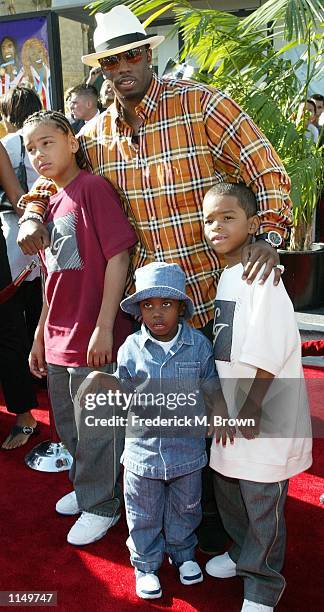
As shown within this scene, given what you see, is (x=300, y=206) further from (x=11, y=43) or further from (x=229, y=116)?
(x=11, y=43)

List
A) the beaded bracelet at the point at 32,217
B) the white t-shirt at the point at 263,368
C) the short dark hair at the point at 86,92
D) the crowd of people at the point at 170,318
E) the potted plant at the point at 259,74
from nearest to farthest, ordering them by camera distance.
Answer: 1. the white t-shirt at the point at 263,368
2. the crowd of people at the point at 170,318
3. the beaded bracelet at the point at 32,217
4. the potted plant at the point at 259,74
5. the short dark hair at the point at 86,92

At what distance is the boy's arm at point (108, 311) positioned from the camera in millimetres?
2201

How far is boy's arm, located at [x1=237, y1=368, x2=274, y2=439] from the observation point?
1.81 m

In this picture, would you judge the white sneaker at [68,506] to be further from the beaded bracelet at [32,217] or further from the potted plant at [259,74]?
the potted plant at [259,74]

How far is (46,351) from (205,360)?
0.74 meters

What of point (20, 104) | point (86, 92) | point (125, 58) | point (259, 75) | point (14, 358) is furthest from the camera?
point (86, 92)

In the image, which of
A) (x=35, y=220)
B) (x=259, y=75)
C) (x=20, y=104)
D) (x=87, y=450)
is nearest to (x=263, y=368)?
(x=87, y=450)

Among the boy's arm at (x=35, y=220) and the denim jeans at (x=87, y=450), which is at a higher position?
the boy's arm at (x=35, y=220)

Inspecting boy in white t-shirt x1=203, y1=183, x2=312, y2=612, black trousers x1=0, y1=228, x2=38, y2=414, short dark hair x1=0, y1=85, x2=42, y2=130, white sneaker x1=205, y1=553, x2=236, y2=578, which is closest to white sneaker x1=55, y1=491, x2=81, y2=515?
white sneaker x1=205, y1=553, x2=236, y2=578

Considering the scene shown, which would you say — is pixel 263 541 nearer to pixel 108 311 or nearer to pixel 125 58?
pixel 108 311

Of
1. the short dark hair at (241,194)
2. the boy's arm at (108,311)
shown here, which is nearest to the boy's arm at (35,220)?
the boy's arm at (108,311)

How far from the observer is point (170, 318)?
1.97 meters

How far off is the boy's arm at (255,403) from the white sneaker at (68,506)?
3.52ft

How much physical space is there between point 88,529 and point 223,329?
1042mm
